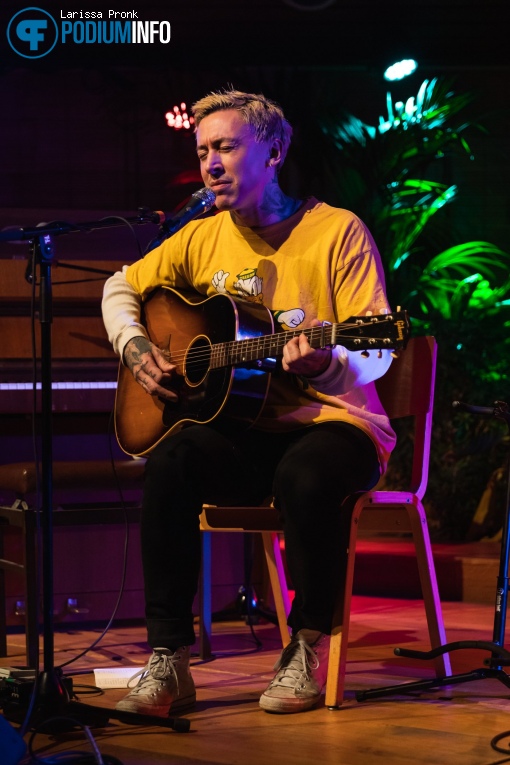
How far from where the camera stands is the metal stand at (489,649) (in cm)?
235

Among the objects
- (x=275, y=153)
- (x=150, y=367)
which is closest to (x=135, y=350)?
(x=150, y=367)

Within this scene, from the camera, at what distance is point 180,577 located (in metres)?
2.42

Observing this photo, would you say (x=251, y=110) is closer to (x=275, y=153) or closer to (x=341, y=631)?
(x=275, y=153)

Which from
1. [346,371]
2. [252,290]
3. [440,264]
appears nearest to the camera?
[346,371]

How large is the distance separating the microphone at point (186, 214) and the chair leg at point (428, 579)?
0.91m

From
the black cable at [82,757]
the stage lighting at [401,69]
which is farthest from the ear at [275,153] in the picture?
the stage lighting at [401,69]

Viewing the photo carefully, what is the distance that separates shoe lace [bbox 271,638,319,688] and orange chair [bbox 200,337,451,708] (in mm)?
50

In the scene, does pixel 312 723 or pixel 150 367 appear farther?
pixel 150 367

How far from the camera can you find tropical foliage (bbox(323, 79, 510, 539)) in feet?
16.4

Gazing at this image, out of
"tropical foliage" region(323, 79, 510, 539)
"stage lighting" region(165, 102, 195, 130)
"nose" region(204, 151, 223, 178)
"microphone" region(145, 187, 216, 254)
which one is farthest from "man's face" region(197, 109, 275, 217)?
"stage lighting" region(165, 102, 195, 130)

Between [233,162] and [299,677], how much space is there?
4.29ft

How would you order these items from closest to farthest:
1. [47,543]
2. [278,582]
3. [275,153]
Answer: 1. [47,543]
2. [275,153]
3. [278,582]

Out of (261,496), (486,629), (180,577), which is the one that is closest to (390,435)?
(261,496)

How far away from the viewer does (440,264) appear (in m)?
5.70
